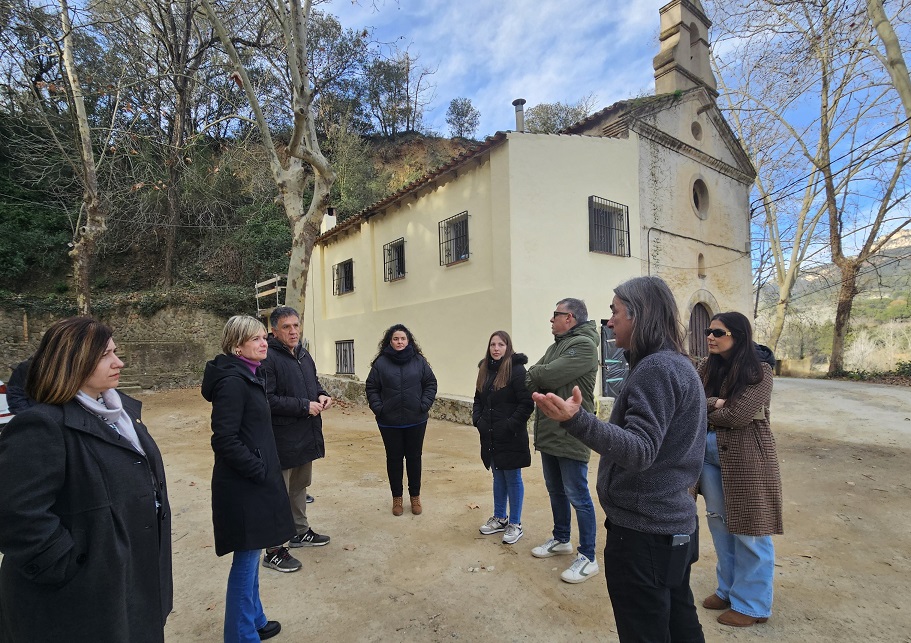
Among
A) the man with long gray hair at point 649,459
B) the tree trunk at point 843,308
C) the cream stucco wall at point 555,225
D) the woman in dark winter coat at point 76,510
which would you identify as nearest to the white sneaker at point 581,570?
the man with long gray hair at point 649,459

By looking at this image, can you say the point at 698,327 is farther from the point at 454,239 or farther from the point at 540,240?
the point at 454,239

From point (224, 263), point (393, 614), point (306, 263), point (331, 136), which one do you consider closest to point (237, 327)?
point (393, 614)

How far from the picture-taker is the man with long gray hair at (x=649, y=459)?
1.64m

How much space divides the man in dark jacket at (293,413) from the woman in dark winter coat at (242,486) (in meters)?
0.82

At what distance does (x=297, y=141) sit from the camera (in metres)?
7.71

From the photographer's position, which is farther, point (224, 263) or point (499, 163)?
point (224, 263)

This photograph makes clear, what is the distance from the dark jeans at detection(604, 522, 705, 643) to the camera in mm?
1699

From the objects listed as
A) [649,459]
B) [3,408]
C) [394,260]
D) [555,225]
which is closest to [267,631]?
[649,459]

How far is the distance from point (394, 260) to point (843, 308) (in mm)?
16081

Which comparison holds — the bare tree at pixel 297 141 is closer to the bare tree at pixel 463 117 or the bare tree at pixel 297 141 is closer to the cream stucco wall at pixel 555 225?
the cream stucco wall at pixel 555 225

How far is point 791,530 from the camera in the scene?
399cm

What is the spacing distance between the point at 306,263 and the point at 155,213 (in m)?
14.7

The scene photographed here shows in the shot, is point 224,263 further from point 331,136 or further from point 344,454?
point 344,454

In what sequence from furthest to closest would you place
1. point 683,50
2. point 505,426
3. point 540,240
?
1. point 683,50
2. point 540,240
3. point 505,426
